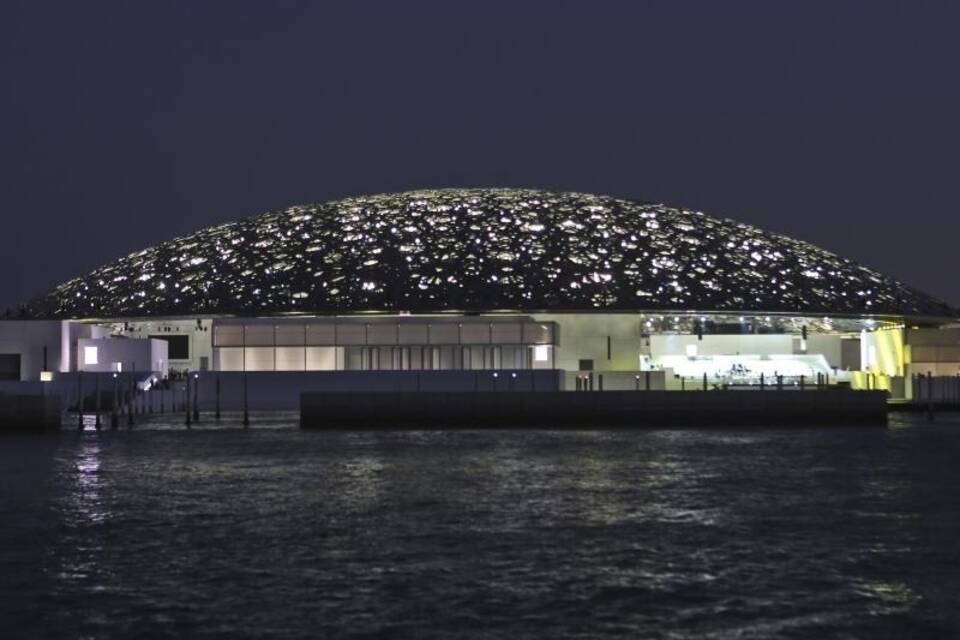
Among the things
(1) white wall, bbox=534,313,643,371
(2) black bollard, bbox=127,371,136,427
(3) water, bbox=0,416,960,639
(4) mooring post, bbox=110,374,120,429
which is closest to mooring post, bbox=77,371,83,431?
(4) mooring post, bbox=110,374,120,429

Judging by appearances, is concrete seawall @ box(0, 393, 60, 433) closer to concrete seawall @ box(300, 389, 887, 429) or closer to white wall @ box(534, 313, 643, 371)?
concrete seawall @ box(300, 389, 887, 429)

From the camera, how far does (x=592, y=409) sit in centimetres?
5388

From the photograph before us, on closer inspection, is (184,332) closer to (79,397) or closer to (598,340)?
(79,397)

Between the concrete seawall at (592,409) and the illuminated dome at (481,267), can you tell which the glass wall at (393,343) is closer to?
the illuminated dome at (481,267)

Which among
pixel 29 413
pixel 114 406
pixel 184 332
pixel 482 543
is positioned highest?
pixel 184 332

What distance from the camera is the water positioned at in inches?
699

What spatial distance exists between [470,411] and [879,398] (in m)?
15.4

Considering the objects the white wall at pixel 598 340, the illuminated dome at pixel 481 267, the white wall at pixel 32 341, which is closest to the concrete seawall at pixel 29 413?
the illuminated dome at pixel 481 267

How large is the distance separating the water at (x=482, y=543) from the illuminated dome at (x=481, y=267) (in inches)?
895

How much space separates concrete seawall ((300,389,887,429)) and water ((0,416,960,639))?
11.3 metres

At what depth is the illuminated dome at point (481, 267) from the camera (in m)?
64.7

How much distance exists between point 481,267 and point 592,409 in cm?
1419

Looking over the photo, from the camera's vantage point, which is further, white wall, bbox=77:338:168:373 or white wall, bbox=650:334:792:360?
white wall, bbox=650:334:792:360

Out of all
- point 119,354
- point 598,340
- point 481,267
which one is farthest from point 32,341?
point 598,340
